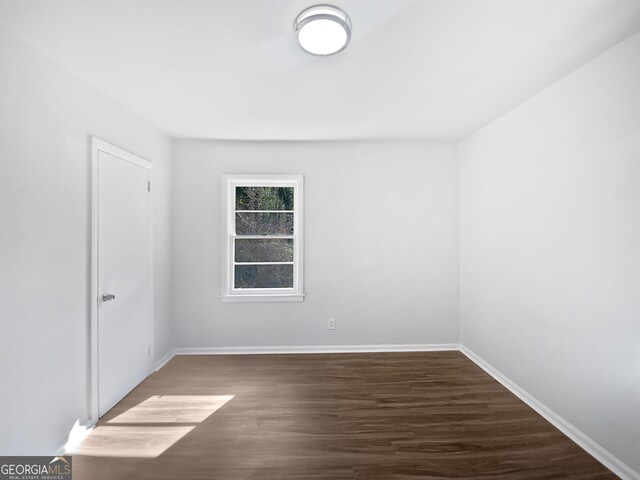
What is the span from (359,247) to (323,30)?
8.15ft

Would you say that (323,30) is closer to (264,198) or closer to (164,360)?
(264,198)

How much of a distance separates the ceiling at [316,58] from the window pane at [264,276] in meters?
1.74

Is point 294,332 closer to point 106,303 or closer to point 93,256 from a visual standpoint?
point 106,303

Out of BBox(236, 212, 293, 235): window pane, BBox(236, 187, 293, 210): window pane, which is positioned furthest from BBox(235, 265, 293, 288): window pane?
BBox(236, 187, 293, 210): window pane

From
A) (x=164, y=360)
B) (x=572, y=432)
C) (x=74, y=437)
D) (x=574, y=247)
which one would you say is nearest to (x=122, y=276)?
(x=74, y=437)

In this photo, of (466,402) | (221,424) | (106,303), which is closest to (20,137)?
(106,303)

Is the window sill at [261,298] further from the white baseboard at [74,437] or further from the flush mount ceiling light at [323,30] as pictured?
the flush mount ceiling light at [323,30]

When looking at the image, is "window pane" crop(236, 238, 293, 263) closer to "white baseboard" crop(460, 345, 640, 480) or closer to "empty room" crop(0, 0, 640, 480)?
"empty room" crop(0, 0, 640, 480)

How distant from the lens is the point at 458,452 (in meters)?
1.97

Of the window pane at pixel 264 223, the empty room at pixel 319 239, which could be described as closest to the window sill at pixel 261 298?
the empty room at pixel 319 239

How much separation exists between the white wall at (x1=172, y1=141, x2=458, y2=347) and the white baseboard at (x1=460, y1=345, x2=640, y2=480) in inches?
38.0

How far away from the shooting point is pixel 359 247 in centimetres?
369

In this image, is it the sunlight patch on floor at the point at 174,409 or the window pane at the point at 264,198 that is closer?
the sunlight patch on floor at the point at 174,409

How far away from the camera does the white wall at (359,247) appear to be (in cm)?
362
